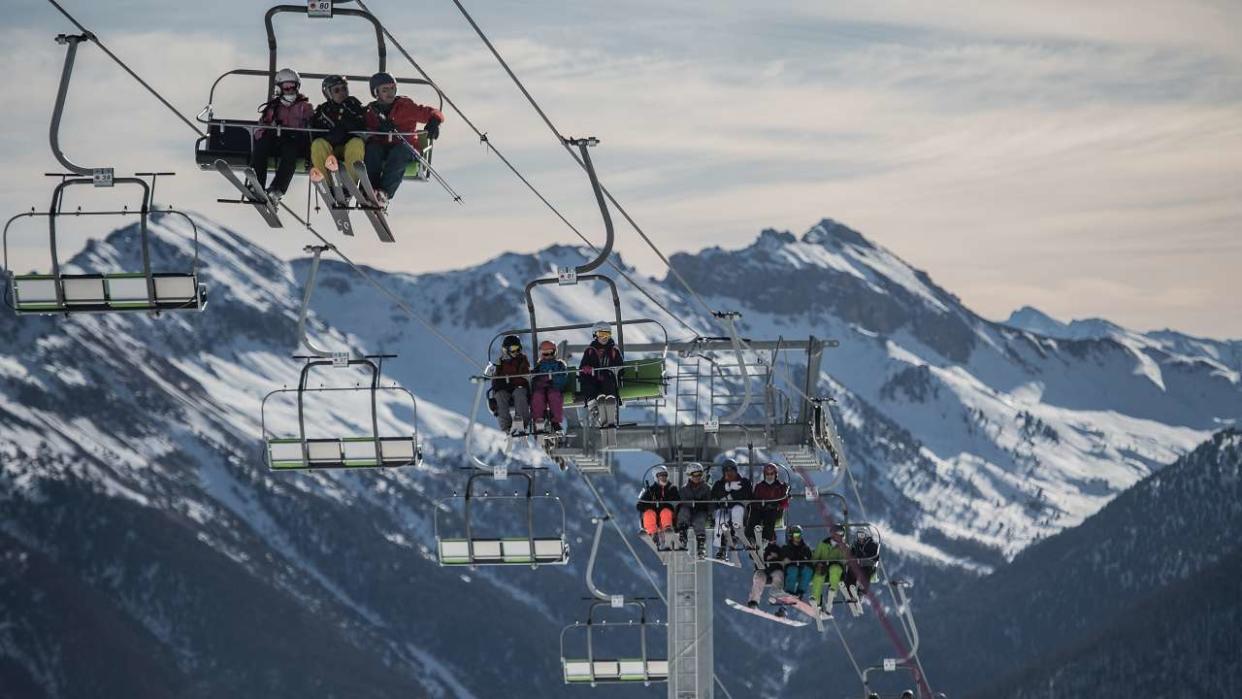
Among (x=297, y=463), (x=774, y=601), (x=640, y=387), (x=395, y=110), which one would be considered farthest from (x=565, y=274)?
(x=774, y=601)

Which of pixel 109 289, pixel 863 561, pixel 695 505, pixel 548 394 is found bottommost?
pixel 863 561

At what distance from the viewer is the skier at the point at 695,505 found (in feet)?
152

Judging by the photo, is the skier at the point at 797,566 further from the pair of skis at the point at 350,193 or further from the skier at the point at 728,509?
the pair of skis at the point at 350,193

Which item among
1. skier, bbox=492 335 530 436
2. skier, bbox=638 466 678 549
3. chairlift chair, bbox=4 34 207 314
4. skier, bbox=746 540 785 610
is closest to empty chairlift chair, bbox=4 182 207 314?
chairlift chair, bbox=4 34 207 314

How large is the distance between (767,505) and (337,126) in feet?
51.9

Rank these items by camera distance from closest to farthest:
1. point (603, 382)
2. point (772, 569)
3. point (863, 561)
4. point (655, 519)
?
point (603, 382)
point (655, 519)
point (863, 561)
point (772, 569)

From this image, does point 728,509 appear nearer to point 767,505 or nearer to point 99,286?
point 767,505

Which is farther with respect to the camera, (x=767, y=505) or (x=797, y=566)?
(x=797, y=566)

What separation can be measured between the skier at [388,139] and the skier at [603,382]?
8856 mm

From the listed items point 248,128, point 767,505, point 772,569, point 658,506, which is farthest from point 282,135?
point 772,569

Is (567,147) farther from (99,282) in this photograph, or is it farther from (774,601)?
(774,601)

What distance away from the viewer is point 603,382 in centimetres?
4366

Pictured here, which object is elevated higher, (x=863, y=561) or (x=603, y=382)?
(x=603, y=382)

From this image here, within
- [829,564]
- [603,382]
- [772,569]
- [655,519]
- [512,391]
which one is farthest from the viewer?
[772,569]
